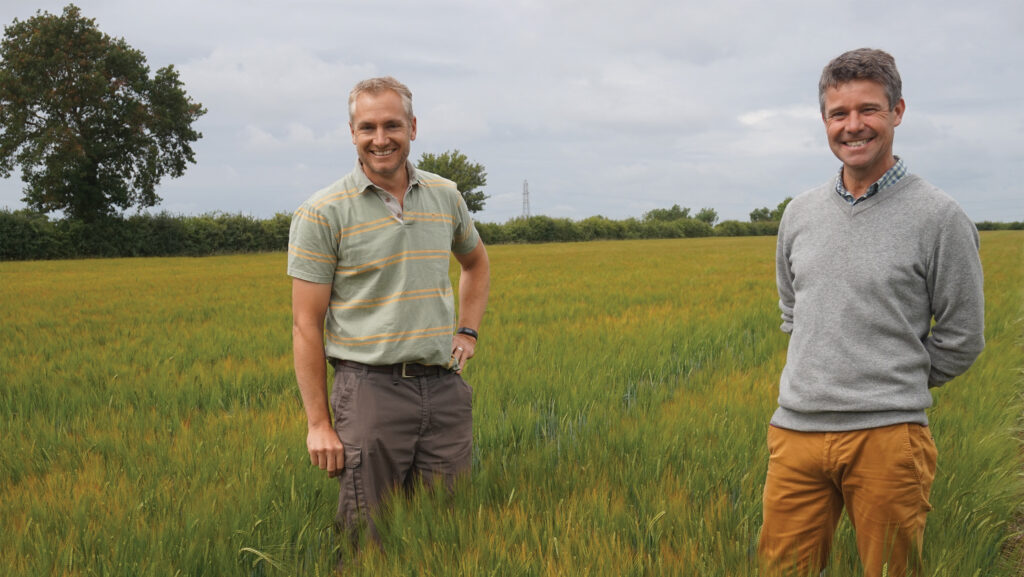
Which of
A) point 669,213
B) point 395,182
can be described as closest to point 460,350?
point 395,182

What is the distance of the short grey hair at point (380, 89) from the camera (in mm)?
Answer: 2324

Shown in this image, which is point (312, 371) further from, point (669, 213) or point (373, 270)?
point (669, 213)

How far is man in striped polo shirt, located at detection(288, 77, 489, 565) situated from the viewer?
233cm

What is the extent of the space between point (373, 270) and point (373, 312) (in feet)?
0.49

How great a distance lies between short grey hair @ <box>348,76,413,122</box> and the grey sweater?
141 centimetres

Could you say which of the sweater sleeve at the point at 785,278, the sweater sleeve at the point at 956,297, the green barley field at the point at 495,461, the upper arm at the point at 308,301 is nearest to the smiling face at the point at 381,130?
the upper arm at the point at 308,301

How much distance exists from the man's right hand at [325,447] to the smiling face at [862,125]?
1884 millimetres

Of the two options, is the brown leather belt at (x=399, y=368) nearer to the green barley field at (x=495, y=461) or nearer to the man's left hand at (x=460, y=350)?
the man's left hand at (x=460, y=350)

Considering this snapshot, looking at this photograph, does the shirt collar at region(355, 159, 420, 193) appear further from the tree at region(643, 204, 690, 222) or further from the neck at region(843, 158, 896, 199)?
the tree at region(643, 204, 690, 222)

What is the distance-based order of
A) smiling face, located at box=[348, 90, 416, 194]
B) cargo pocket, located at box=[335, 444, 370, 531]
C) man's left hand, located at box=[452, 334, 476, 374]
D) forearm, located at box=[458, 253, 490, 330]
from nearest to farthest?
1. smiling face, located at box=[348, 90, 416, 194]
2. cargo pocket, located at box=[335, 444, 370, 531]
3. man's left hand, located at box=[452, 334, 476, 374]
4. forearm, located at box=[458, 253, 490, 330]

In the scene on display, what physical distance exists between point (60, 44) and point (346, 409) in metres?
40.4

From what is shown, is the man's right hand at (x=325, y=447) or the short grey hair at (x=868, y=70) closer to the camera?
the short grey hair at (x=868, y=70)

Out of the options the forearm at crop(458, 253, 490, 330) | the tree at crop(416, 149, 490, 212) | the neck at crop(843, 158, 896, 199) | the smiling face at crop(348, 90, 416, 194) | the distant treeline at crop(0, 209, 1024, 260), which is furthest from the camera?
the tree at crop(416, 149, 490, 212)

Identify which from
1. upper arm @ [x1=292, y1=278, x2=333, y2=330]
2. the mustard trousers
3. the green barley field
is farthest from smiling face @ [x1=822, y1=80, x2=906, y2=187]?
upper arm @ [x1=292, y1=278, x2=333, y2=330]
